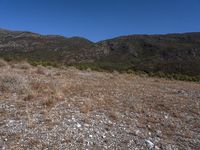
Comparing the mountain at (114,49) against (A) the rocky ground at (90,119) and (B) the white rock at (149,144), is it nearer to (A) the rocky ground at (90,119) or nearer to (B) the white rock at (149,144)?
(A) the rocky ground at (90,119)

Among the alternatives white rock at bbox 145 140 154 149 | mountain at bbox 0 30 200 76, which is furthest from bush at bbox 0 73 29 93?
mountain at bbox 0 30 200 76

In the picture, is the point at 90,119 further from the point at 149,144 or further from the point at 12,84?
the point at 12,84

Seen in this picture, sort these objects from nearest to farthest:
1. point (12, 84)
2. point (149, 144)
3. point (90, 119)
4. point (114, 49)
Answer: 1. point (149, 144)
2. point (90, 119)
3. point (12, 84)
4. point (114, 49)

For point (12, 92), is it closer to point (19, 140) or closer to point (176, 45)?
point (19, 140)

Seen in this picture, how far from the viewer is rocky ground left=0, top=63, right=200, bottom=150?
7938 mm

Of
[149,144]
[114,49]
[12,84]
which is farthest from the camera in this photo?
[114,49]

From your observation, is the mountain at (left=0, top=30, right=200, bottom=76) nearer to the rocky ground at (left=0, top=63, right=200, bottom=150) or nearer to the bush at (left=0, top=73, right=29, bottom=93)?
the bush at (left=0, top=73, right=29, bottom=93)

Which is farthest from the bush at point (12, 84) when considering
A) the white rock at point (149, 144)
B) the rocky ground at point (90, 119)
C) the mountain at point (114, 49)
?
the mountain at point (114, 49)

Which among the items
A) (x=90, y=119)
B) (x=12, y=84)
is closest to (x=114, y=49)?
(x=12, y=84)

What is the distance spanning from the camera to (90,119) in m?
9.56

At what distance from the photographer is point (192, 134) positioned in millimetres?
9109

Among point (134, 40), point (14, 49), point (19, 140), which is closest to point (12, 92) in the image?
point (19, 140)

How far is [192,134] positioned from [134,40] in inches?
4189

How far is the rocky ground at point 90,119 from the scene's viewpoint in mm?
7938
